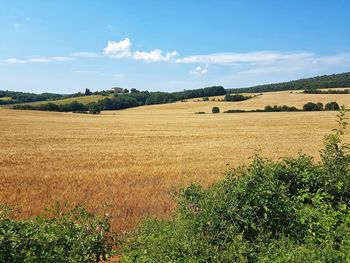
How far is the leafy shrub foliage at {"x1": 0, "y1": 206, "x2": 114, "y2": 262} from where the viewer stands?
4.89 m

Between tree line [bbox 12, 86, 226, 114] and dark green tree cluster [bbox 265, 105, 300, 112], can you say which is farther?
tree line [bbox 12, 86, 226, 114]

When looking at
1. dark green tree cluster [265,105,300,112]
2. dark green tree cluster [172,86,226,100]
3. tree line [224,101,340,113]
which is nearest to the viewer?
tree line [224,101,340,113]

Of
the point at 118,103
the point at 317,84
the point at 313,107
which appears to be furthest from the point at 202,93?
the point at 313,107

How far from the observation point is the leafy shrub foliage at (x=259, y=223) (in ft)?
17.5

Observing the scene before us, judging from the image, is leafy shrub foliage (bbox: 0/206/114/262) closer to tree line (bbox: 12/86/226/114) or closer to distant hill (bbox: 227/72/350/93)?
tree line (bbox: 12/86/226/114)

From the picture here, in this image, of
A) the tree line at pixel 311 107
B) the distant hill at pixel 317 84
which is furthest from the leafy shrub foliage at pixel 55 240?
the distant hill at pixel 317 84

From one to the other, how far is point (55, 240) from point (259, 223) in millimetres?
3324

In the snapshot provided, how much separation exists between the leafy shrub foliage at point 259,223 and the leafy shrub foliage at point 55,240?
0.51m

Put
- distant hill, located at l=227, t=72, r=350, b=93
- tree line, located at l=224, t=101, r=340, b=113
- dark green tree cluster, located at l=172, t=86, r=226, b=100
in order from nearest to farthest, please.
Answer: tree line, located at l=224, t=101, r=340, b=113, distant hill, located at l=227, t=72, r=350, b=93, dark green tree cluster, located at l=172, t=86, r=226, b=100

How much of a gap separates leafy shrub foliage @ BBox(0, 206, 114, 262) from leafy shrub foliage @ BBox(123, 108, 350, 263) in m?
0.51

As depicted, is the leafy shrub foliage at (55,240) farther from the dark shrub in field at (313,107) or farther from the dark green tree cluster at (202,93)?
the dark green tree cluster at (202,93)

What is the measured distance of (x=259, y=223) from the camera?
6.39 m

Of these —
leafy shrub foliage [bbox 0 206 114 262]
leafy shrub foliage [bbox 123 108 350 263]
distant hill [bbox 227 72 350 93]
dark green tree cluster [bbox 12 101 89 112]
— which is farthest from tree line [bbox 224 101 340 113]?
leafy shrub foliage [bbox 0 206 114 262]

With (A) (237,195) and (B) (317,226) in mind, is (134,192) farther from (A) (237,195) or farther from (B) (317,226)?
(B) (317,226)
